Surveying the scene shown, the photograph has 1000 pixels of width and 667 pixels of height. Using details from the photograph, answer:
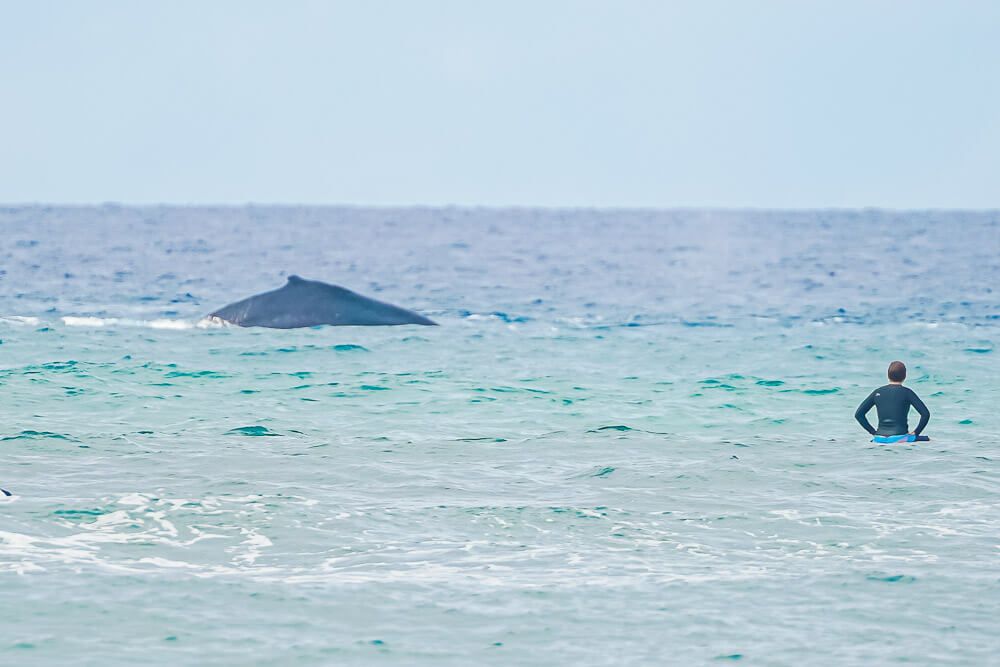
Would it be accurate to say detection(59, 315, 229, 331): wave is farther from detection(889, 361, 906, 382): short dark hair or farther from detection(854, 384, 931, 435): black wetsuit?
detection(889, 361, 906, 382): short dark hair

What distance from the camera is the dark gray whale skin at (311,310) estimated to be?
3266cm

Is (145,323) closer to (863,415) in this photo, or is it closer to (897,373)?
(863,415)

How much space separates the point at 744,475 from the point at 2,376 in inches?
554

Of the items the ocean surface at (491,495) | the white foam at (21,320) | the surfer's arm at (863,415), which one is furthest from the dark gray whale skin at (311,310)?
the surfer's arm at (863,415)

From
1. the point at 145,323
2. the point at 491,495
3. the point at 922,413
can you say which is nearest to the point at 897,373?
the point at 922,413

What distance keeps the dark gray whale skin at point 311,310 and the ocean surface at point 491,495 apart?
96 cm

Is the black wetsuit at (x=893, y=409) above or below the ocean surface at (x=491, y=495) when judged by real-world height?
above

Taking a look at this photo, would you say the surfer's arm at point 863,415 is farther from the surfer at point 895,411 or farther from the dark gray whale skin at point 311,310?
the dark gray whale skin at point 311,310

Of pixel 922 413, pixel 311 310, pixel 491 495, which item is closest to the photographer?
pixel 491 495

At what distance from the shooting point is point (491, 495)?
15.0 metres

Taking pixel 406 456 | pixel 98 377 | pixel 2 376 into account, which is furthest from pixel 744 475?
pixel 2 376

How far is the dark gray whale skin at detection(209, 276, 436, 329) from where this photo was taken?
32.7 meters

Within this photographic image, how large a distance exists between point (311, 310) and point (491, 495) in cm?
1865

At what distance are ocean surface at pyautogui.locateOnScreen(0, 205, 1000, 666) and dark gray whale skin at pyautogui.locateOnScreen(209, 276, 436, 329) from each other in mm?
960
